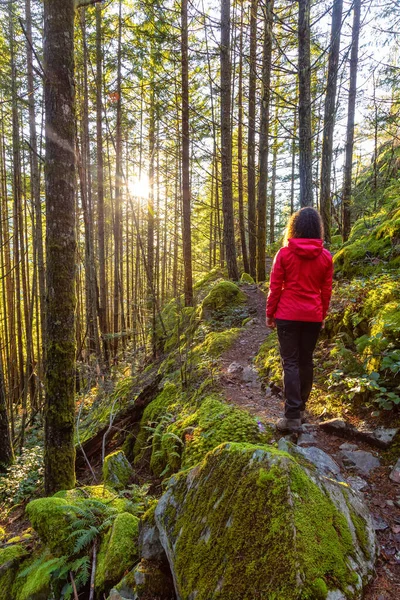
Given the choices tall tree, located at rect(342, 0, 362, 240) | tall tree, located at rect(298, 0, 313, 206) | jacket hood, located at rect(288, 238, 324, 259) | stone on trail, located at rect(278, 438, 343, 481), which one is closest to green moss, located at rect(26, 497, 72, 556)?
stone on trail, located at rect(278, 438, 343, 481)

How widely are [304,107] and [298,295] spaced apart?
13.2ft

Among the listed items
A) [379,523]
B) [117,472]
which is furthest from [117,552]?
[379,523]

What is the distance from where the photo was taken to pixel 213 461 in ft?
6.94

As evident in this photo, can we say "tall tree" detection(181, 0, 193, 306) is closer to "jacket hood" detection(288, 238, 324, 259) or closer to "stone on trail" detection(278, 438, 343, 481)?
"jacket hood" detection(288, 238, 324, 259)

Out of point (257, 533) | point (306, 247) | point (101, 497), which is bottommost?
point (101, 497)

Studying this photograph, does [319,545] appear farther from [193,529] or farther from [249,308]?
[249,308]

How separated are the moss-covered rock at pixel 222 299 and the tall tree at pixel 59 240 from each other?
4759 mm

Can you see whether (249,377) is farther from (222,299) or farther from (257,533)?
(222,299)

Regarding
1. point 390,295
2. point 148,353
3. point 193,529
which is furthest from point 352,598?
point 148,353

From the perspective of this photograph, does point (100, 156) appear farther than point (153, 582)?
Yes

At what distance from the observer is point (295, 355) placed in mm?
3283

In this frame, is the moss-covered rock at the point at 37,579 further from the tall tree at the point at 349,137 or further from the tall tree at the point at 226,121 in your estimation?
the tall tree at the point at 349,137

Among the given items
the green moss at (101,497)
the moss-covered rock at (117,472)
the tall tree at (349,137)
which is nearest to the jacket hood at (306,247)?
the green moss at (101,497)

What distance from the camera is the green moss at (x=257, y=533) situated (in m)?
1.43
